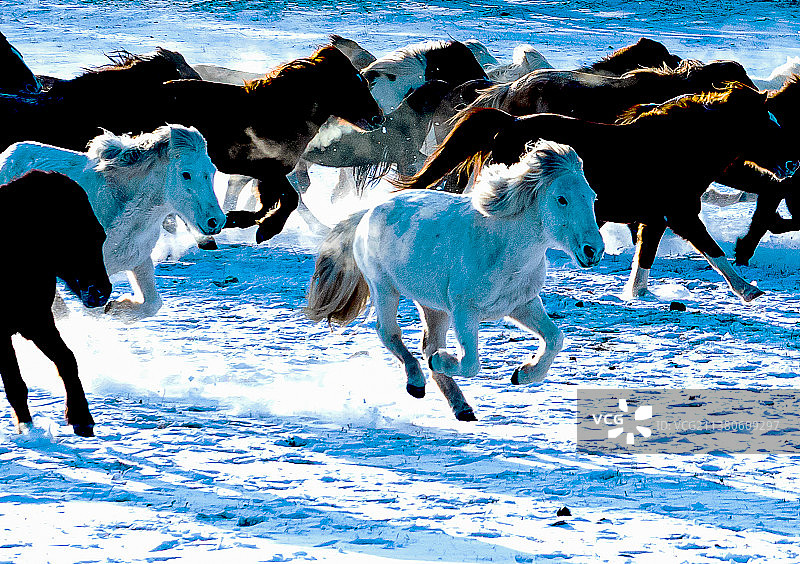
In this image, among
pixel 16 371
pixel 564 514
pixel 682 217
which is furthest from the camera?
pixel 682 217

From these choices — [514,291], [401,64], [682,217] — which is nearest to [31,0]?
[401,64]

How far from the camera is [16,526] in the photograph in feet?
11.1

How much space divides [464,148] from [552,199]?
1.98 meters

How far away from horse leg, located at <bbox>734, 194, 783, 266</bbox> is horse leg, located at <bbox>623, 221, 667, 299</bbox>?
1334 mm

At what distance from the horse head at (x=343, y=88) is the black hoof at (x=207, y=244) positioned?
5.38 feet

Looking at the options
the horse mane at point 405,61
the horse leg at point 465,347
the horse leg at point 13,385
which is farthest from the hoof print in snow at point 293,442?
the horse mane at point 405,61

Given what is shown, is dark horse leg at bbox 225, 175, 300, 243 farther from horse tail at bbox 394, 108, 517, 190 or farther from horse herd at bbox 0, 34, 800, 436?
horse tail at bbox 394, 108, 517, 190

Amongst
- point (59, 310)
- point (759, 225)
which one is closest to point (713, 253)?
point (759, 225)

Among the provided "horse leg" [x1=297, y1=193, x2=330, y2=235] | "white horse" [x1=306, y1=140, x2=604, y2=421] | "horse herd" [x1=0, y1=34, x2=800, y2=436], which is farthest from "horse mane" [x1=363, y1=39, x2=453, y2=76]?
"white horse" [x1=306, y1=140, x2=604, y2=421]

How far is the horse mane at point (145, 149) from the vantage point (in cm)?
507

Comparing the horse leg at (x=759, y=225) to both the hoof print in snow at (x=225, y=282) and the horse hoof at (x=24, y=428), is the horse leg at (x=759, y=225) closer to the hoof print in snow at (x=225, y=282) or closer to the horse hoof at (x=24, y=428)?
the hoof print in snow at (x=225, y=282)

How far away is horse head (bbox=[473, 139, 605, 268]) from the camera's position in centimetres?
410

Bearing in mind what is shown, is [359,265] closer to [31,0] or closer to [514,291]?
[514,291]

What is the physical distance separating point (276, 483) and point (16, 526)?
36.6 inches
